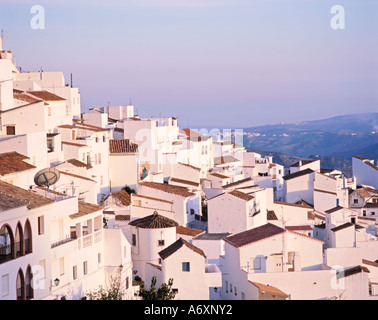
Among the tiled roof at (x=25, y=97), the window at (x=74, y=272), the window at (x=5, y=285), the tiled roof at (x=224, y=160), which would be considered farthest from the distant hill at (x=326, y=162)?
the window at (x=5, y=285)

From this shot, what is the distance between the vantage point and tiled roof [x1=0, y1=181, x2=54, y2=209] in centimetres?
1400

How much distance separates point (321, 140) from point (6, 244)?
94.3 meters

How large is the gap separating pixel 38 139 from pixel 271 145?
264 feet

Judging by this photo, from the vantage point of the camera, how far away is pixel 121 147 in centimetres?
2909

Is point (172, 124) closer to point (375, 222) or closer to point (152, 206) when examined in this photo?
point (375, 222)

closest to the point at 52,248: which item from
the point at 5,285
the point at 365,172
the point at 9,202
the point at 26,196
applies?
the point at 26,196

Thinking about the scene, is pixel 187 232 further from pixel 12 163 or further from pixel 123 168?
pixel 12 163

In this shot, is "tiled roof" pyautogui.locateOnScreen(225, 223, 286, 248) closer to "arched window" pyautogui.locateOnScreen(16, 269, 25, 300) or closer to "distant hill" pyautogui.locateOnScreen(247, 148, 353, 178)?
"arched window" pyautogui.locateOnScreen(16, 269, 25, 300)

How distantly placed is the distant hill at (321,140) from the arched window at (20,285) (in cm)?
7325

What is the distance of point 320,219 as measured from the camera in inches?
1299

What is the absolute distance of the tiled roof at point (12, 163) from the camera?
17469 millimetres

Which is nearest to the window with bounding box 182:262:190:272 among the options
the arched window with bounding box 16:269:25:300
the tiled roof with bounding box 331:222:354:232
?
the arched window with bounding box 16:269:25:300

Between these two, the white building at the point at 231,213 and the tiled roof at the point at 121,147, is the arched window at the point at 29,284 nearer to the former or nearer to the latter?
the white building at the point at 231,213

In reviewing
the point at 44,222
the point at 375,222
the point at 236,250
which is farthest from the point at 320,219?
the point at 44,222
